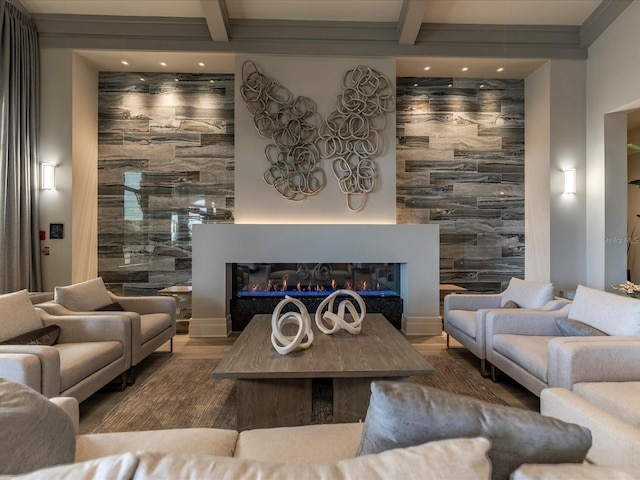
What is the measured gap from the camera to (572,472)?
741mm

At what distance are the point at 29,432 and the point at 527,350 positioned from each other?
9.10 ft

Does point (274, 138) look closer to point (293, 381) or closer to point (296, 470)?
point (293, 381)

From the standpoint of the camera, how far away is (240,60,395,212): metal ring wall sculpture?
14.6ft

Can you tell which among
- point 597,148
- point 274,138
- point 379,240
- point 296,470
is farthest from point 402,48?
point 296,470

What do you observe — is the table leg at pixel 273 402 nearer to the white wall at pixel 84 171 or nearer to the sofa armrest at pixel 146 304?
the sofa armrest at pixel 146 304

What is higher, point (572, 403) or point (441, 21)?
point (441, 21)

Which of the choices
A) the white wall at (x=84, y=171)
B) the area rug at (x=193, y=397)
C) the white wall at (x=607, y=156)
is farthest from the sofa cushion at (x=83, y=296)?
the white wall at (x=607, y=156)

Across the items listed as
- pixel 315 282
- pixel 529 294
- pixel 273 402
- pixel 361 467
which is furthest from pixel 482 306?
pixel 361 467

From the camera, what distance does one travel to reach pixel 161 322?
11.3ft

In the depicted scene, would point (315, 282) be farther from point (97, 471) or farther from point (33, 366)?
point (97, 471)

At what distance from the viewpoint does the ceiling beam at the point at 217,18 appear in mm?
3749

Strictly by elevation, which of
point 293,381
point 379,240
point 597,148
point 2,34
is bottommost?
point 293,381

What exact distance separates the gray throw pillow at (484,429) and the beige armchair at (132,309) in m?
2.71

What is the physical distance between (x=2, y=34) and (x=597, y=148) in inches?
272
